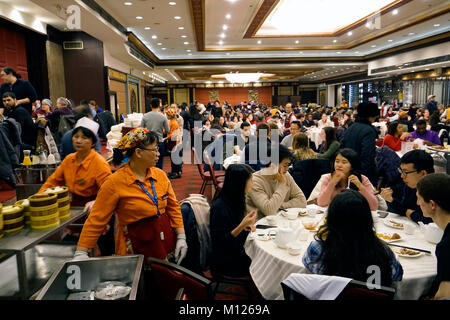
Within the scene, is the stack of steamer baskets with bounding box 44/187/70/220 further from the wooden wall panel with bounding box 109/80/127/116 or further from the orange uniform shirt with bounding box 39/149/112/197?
the wooden wall panel with bounding box 109/80/127/116

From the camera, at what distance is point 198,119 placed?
980cm

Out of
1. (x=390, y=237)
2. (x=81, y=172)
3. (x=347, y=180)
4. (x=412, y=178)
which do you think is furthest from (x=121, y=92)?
(x=390, y=237)

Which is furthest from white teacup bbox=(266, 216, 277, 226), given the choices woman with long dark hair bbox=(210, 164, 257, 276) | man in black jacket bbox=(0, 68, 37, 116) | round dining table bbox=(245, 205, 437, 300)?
man in black jacket bbox=(0, 68, 37, 116)

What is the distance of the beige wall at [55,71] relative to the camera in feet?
28.4

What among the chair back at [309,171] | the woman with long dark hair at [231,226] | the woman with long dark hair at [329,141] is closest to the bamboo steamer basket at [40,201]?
the woman with long dark hair at [231,226]

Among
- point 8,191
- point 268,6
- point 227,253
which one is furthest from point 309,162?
point 268,6

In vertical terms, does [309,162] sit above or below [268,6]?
below

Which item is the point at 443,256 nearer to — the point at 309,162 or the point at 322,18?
the point at 309,162

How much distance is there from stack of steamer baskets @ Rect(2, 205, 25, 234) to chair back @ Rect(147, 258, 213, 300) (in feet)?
3.02

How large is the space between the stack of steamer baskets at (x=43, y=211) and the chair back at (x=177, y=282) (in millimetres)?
848

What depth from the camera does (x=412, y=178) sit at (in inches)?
96.2

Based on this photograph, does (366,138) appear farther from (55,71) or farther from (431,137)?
(55,71)

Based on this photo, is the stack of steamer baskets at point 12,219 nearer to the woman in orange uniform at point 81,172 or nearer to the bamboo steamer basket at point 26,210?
the bamboo steamer basket at point 26,210
